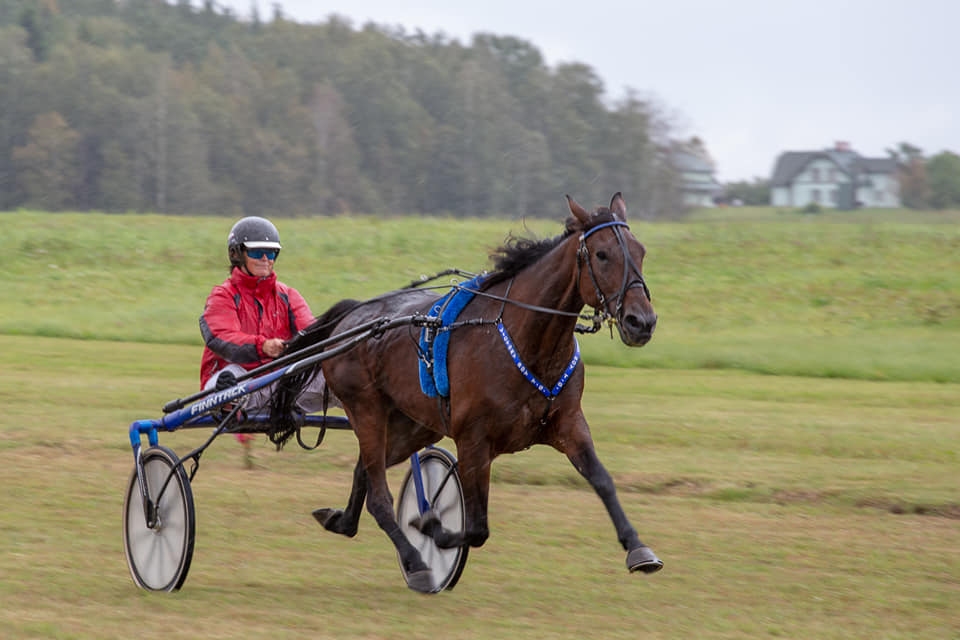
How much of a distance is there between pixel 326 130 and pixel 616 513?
44530 mm

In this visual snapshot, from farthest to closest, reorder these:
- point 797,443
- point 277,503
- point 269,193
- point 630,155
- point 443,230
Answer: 1. point 269,193
2. point 630,155
3. point 443,230
4. point 797,443
5. point 277,503

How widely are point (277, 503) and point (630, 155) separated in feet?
Answer: 89.2

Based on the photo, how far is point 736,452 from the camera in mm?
9617

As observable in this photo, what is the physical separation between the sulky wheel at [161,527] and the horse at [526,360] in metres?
0.78

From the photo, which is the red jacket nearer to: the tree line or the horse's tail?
the horse's tail

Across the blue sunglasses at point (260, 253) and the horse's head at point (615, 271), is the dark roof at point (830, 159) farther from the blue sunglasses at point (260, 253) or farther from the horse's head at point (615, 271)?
the horse's head at point (615, 271)

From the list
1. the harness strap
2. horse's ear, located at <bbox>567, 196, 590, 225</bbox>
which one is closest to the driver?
the harness strap

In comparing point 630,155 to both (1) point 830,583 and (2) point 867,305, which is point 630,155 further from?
(1) point 830,583

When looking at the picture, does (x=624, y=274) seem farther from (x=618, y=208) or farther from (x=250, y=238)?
(x=250, y=238)

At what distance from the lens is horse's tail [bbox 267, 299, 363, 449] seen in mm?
6031

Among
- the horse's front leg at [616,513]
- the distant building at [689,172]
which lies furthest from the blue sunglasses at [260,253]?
the distant building at [689,172]

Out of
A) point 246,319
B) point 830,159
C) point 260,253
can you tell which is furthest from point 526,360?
point 830,159

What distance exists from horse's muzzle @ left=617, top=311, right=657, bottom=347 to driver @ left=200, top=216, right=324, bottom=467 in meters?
2.01

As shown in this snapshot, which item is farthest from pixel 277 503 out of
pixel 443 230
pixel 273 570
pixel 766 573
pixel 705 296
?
pixel 443 230
